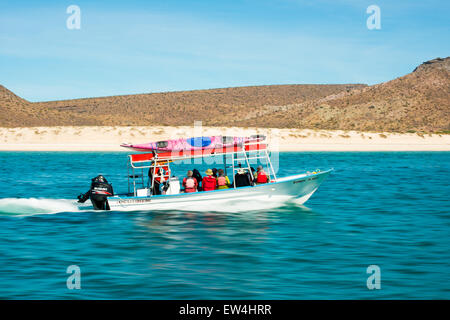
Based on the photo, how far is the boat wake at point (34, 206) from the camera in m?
21.9

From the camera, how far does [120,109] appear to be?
176 metres

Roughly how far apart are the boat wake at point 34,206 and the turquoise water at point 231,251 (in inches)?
1.7

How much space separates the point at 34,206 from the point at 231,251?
11574 mm

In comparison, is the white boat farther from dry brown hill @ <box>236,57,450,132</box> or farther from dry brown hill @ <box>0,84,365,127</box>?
dry brown hill @ <box>0,84,365,127</box>

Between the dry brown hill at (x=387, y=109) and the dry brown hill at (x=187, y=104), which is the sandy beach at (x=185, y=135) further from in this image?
the dry brown hill at (x=187, y=104)

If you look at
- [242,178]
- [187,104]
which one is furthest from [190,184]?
[187,104]

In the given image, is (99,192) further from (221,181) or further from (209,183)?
(221,181)

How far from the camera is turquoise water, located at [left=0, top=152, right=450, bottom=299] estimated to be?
37.0 ft

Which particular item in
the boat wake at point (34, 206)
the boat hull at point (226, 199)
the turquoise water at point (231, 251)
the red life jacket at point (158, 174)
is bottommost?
the turquoise water at point (231, 251)

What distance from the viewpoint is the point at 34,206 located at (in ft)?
75.5

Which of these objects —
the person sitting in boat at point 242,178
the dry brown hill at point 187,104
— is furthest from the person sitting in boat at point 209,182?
the dry brown hill at point 187,104
